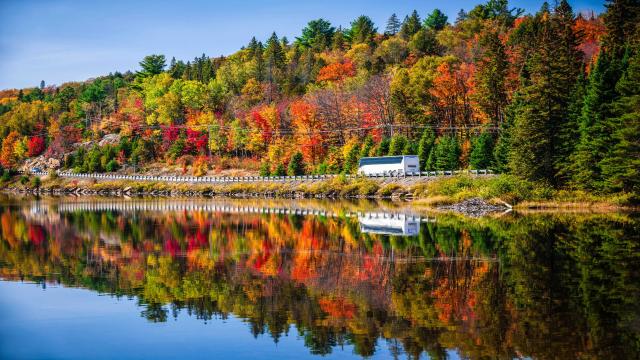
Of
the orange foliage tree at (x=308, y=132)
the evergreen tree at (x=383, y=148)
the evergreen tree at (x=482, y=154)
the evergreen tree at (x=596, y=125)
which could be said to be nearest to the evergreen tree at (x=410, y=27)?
the orange foliage tree at (x=308, y=132)

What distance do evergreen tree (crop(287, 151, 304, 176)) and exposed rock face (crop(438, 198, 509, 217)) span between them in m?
43.7

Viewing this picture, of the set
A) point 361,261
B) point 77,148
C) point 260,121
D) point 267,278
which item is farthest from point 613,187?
point 77,148

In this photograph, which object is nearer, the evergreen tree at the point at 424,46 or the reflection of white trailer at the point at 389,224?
the reflection of white trailer at the point at 389,224

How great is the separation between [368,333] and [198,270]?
12570mm

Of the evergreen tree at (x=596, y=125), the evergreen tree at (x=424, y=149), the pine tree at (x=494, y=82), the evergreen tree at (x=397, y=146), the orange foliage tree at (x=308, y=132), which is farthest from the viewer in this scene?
the orange foliage tree at (x=308, y=132)

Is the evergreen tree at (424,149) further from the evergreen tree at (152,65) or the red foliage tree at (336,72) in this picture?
the evergreen tree at (152,65)

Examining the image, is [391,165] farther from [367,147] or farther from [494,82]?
[494,82]

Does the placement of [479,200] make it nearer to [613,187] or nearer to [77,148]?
A: [613,187]

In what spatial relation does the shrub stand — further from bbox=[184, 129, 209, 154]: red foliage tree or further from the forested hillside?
bbox=[184, 129, 209, 154]: red foliage tree

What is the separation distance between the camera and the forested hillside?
184 feet

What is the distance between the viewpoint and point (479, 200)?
5881 cm

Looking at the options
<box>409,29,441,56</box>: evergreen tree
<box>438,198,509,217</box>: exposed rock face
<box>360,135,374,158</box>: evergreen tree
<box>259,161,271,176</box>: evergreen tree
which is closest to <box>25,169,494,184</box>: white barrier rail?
<box>259,161,271,176</box>: evergreen tree

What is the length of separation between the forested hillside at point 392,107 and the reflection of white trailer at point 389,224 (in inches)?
501

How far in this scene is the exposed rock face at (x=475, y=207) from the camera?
2165 inches
